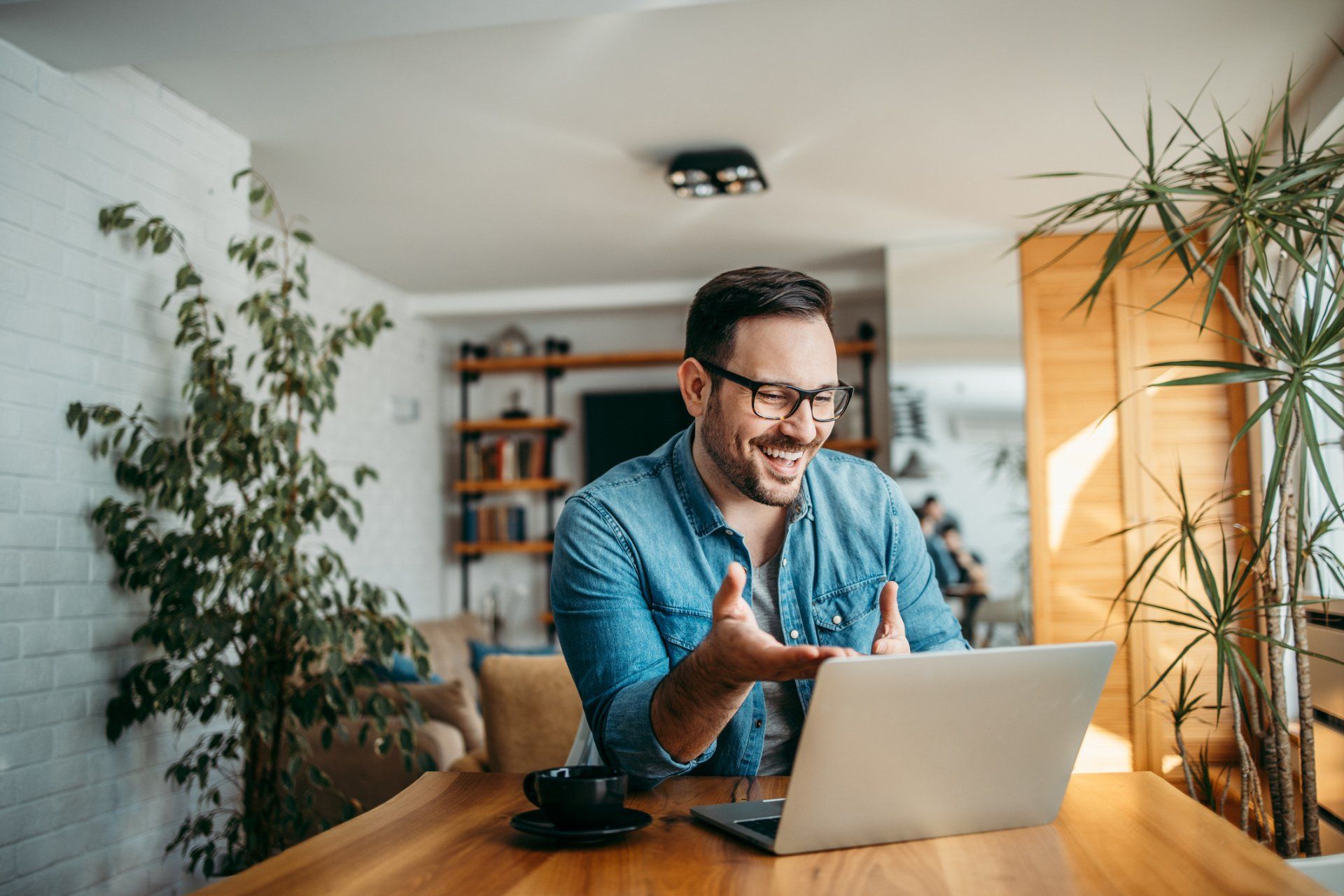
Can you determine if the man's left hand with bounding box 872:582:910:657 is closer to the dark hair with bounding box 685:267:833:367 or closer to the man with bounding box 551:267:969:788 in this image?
the man with bounding box 551:267:969:788

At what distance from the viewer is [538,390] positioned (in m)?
6.23

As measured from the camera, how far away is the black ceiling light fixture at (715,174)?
361 centimetres

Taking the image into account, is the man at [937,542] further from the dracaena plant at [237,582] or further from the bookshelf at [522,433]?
the dracaena plant at [237,582]

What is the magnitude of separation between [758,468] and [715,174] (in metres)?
2.46

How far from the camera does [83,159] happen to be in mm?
2658

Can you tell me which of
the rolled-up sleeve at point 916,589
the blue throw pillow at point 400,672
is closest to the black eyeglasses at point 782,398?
the rolled-up sleeve at point 916,589

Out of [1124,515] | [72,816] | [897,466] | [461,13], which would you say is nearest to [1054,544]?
[1124,515]

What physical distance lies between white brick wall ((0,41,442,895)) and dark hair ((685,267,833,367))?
1.83 metres

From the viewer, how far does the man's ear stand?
1.57 m

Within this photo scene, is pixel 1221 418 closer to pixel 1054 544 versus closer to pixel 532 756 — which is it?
pixel 1054 544

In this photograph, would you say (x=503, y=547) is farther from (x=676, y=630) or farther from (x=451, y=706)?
(x=676, y=630)

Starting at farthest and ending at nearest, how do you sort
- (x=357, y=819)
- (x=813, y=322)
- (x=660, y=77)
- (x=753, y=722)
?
1. (x=660, y=77)
2. (x=813, y=322)
3. (x=753, y=722)
4. (x=357, y=819)

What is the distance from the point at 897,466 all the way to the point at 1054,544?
82 cm

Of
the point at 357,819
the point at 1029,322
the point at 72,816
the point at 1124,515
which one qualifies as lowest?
the point at 72,816
